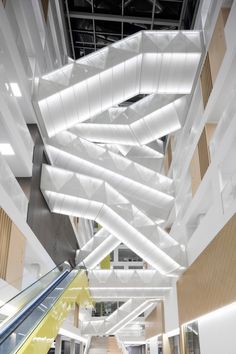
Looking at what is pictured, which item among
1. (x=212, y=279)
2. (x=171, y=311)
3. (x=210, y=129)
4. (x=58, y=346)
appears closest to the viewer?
(x=212, y=279)

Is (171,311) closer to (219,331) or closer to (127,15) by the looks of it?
(219,331)

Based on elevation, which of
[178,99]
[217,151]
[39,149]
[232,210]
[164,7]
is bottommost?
[232,210]

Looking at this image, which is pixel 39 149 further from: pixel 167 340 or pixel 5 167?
pixel 167 340

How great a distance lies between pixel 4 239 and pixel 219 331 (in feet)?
21.7

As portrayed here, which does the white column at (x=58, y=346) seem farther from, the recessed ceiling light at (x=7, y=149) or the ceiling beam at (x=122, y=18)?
the ceiling beam at (x=122, y=18)

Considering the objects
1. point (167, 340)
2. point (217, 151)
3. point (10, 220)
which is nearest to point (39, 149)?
point (10, 220)

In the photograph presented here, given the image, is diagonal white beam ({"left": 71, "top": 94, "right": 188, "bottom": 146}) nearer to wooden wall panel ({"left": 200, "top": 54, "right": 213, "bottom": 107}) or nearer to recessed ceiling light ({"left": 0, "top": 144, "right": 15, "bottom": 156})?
wooden wall panel ({"left": 200, "top": 54, "right": 213, "bottom": 107})

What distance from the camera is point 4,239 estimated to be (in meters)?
10.7

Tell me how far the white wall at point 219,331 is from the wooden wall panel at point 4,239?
20.3 ft

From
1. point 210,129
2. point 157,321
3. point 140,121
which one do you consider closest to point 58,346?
point 157,321

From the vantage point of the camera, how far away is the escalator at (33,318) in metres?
4.14

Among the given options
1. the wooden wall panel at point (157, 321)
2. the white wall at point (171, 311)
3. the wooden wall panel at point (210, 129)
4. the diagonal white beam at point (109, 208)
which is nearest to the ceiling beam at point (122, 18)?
the wooden wall panel at point (210, 129)

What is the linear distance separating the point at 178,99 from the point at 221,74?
12.5ft

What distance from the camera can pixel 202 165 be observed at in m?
13.6
